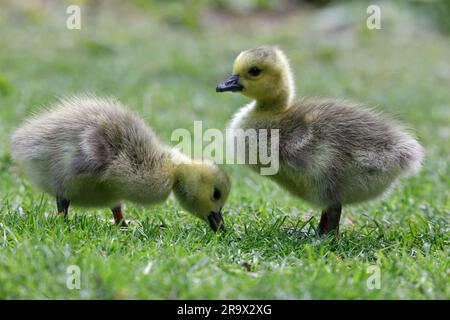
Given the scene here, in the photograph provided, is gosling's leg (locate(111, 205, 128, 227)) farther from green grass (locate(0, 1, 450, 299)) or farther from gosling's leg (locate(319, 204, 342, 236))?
gosling's leg (locate(319, 204, 342, 236))

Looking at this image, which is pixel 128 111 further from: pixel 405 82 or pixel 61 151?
pixel 405 82

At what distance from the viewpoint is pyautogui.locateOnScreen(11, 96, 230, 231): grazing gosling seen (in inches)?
159

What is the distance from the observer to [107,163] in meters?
4.02

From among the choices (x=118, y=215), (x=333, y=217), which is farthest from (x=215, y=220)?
(x=333, y=217)

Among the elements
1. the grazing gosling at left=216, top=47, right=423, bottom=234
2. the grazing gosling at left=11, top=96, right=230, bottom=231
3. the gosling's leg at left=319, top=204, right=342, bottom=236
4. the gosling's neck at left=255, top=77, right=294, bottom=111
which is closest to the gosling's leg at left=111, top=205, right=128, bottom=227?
the grazing gosling at left=11, top=96, right=230, bottom=231

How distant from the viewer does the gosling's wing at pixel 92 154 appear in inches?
156

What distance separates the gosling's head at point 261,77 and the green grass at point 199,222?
804 millimetres

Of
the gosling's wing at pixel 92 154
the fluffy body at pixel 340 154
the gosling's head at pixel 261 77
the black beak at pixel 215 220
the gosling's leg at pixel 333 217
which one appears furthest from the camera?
the gosling's head at pixel 261 77

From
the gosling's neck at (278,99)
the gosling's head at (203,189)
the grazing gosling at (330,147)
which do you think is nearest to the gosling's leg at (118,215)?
the gosling's head at (203,189)

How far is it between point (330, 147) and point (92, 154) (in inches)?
53.1

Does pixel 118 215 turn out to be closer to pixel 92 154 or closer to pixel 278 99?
pixel 92 154

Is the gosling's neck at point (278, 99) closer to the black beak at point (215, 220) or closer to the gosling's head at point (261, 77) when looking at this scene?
the gosling's head at point (261, 77)

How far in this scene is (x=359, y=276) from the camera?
3418mm

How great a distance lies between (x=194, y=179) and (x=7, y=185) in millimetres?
1831
